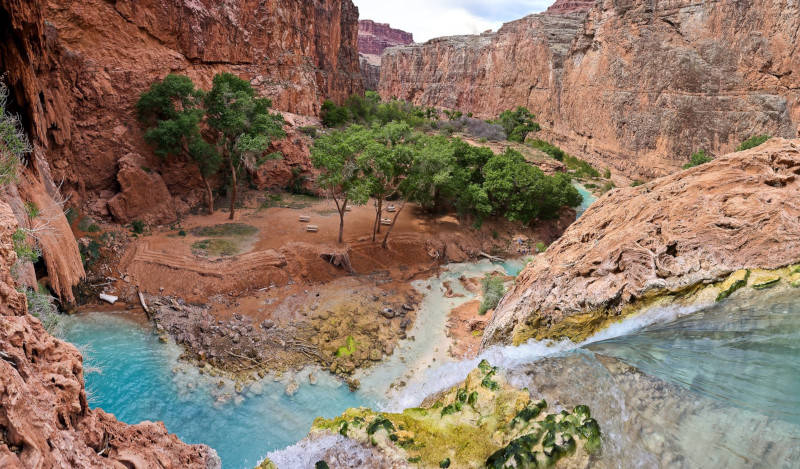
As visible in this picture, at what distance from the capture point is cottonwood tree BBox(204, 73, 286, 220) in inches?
938

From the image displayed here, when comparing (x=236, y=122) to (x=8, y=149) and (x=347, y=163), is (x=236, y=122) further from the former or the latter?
(x=8, y=149)

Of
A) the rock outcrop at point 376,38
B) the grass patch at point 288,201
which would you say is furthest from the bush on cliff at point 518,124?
the rock outcrop at point 376,38

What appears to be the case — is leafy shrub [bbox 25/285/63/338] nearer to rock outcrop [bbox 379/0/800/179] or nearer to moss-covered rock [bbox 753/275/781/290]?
moss-covered rock [bbox 753/275/781/290]

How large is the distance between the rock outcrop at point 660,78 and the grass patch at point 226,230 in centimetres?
3451

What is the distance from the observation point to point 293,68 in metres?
37.9

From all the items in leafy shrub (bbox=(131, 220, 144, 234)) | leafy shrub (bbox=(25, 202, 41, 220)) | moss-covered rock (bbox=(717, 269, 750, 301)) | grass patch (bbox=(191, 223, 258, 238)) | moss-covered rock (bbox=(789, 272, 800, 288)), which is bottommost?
grass patch (bbox=(191, 223, 258, 238))

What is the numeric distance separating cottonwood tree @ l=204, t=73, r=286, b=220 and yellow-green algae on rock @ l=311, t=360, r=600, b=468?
19267 millimetres

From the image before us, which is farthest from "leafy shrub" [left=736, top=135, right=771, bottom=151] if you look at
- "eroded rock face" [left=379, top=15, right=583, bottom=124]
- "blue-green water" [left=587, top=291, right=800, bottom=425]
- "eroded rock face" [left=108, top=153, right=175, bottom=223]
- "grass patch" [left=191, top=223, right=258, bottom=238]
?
"eroded rock face" [left=108, top=153, right=175, bottom=223]

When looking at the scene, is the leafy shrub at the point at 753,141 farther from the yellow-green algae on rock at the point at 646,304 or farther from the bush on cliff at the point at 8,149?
the bush on cliff at the point at 8,149

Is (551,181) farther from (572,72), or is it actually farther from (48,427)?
(572,72)

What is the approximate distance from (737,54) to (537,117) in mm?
31194

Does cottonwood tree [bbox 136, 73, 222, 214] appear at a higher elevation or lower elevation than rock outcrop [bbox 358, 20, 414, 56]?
lower

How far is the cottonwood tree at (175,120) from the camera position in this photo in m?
22.5

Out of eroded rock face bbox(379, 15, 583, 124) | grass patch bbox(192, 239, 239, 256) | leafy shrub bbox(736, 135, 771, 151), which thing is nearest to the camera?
grass patch bbox(192, 239, 239, 256)
